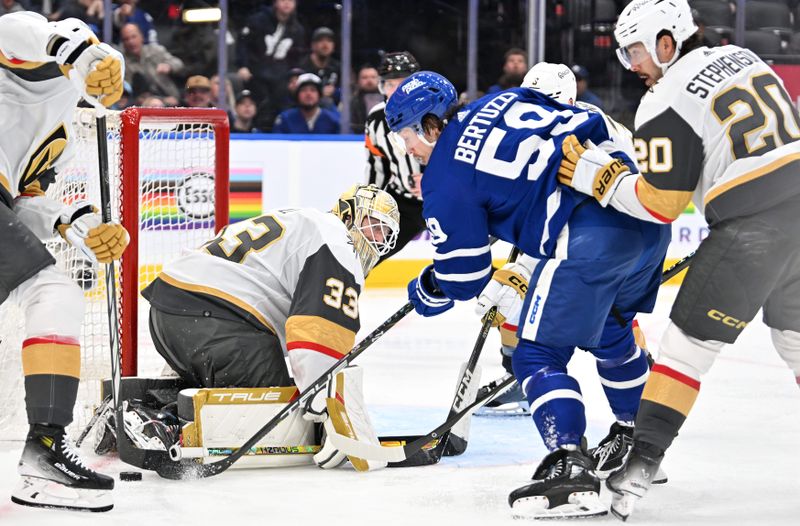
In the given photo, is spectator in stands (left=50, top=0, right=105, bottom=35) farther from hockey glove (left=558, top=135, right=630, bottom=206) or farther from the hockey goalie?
hockey glove (left=558, top=135, right=630, bottom=206)

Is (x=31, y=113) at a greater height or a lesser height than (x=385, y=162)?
greater

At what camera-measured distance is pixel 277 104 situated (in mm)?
6934

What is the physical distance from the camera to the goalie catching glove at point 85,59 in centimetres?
276

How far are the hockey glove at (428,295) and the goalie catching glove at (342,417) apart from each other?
23 cm

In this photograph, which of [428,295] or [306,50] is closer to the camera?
[428,295]

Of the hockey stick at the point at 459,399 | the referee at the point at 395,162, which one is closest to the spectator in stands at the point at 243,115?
the referee at the point at 395,162

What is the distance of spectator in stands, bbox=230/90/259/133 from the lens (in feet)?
22.5

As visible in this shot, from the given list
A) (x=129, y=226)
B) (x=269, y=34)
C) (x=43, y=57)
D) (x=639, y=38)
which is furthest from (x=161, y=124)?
(x=269, y=34)

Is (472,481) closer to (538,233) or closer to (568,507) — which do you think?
(568,507)

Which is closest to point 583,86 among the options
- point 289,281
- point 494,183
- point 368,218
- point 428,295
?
point 368,218

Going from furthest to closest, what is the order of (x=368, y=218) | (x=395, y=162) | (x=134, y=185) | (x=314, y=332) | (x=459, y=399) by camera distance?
(x=395, y=162) < (x=134, y=185) < (x=368, y=218) < (x=459, y=399) < (x=314, y=332)

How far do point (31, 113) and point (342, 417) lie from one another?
3.25 feet

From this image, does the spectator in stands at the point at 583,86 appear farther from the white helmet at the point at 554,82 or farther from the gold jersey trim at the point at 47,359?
the gold jersey trim at the point at 47,359

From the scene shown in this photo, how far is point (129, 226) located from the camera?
346cm
